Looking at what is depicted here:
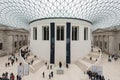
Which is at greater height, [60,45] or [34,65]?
[60,45]

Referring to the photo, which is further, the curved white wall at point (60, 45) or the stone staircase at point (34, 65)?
the curved white wall at point (60, 45)

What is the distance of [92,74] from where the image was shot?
21.3 m

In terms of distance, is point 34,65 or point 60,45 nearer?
point 34,65

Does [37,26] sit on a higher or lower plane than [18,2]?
lower

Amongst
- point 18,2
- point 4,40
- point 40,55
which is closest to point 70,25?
point 40,55

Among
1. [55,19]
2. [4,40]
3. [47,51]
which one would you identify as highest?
[55,19]

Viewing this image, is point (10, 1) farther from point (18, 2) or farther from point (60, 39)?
point (60, 39)

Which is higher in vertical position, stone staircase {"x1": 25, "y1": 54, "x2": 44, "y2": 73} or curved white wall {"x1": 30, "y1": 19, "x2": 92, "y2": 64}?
curved white wall {"x1": 30, "y1": 19, "x2": 92, "y2": 64}

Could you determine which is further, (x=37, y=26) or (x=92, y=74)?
(x=37, y=26)

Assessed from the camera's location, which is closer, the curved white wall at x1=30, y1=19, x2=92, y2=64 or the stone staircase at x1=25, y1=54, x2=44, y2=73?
the stone staircase at x1=25, y1=54, x2=44, y2=73

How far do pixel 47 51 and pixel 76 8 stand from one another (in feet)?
45.9

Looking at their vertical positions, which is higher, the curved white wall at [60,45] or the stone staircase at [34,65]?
the curved white wall at [60,45]

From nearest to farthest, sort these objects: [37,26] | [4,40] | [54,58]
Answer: [54,58] < [37,26] < [4,40]

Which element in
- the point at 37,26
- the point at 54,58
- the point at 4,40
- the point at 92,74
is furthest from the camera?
the point at 4,40
